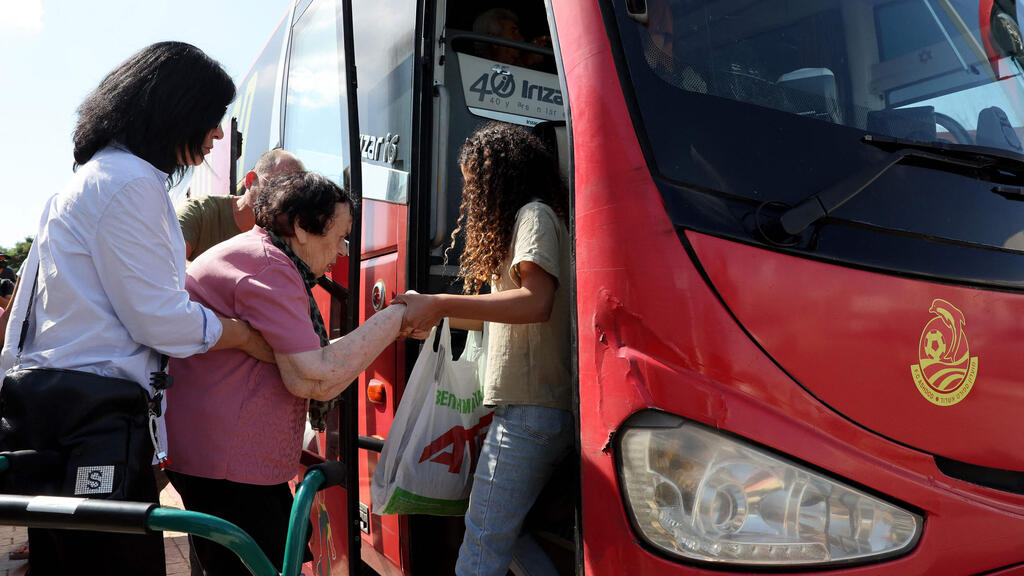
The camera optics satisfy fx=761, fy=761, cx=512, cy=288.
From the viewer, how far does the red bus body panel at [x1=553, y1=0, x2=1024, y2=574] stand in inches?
58.1

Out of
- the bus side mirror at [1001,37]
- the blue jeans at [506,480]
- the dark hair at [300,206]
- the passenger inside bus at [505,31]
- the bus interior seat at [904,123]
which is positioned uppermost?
the passenger inside bus at [505,31]

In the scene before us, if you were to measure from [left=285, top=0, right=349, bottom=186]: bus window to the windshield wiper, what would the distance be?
1415mm

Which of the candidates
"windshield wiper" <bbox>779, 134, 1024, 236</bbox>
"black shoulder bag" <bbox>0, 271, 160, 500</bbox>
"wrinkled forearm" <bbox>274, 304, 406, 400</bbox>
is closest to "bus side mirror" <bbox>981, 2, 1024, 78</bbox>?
"windshield wiper" <bbox>779, 134, 1024, 236</bbox>

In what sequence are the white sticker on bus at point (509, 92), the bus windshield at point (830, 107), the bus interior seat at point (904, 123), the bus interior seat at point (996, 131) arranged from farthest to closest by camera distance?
A: the white sticker on bus at point (509, 92) → the bus interior seat at point (996, 131) → the bus interior seat at point (904, 123) → the bus windshield at point (830, 107)

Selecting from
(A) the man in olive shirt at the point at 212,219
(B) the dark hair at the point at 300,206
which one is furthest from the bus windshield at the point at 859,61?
(A) the man in olive shirt at the point at 212,219

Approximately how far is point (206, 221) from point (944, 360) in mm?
3139

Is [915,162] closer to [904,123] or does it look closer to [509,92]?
[904,123]

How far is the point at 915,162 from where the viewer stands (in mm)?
1639

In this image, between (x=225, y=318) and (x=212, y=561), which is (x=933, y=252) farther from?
(x=212, y=561)

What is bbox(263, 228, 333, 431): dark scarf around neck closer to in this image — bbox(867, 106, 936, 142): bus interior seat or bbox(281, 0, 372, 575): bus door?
bbox(281, 0, 372, 575): bus door

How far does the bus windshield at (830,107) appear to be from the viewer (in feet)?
5.19

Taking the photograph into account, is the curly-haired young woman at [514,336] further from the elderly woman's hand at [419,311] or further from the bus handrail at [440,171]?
the bus handrail at [440,171]

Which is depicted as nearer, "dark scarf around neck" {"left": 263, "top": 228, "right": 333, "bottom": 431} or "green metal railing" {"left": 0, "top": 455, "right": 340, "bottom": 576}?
"green metal railing" {"left": 0, "top": 455, "right": 340, "bottom": 576}

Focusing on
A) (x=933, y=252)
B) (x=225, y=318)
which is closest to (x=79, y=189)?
(x=225, y=318)
